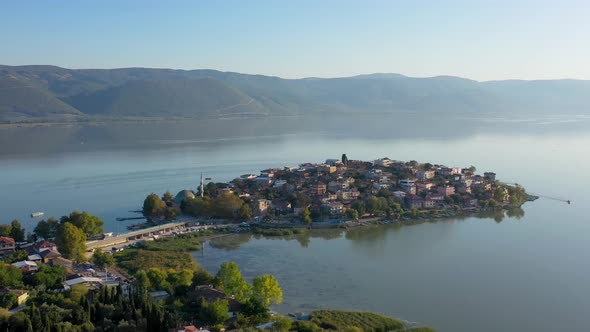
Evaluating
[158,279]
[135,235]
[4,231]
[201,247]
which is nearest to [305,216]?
[201,247]

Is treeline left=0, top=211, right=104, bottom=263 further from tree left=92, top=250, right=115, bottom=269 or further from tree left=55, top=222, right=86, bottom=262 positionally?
tree left=92, top=250, right=115, bottom=269

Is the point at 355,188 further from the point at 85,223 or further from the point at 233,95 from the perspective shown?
the point at 233,95

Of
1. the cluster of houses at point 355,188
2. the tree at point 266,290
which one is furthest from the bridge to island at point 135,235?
the tree at point 266,290

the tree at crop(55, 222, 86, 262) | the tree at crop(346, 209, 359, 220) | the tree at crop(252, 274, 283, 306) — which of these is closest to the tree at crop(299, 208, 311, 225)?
the tree at crop(346, 209, 359, 220)

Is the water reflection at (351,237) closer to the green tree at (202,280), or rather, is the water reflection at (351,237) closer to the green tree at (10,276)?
the green tree at (202,280)

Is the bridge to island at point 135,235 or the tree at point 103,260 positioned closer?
the tree at point 103,260

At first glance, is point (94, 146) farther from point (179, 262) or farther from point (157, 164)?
point (179, 262)

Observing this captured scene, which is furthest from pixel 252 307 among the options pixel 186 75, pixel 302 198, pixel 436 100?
pixel 186 75
